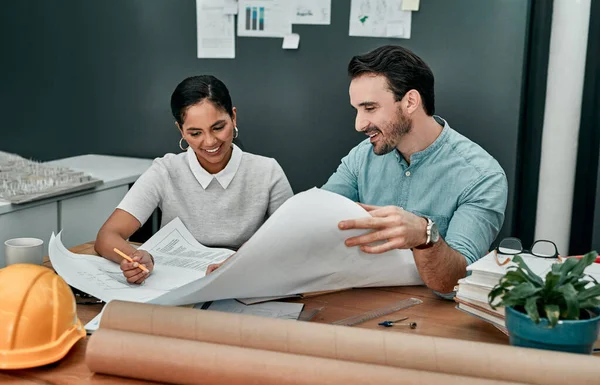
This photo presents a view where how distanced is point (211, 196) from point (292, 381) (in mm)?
1216

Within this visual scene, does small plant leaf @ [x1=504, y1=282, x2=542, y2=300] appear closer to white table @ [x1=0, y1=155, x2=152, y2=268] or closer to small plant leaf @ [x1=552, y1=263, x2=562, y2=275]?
small plant leaf @ [x1=552, y1=263, x2=562, y2=275]

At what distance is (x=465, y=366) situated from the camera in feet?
2.94

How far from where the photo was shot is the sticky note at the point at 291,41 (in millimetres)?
2811

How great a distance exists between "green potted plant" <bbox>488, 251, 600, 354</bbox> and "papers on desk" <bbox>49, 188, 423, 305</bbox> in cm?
32

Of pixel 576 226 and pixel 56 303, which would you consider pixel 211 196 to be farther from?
pixel 576 226

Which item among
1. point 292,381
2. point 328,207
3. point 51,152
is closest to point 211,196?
point 328,207

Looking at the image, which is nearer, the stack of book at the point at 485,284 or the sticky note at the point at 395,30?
the stack of book at the point at 485,284

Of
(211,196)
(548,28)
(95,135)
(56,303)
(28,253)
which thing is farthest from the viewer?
(95,135)

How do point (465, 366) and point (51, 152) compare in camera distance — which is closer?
point (465, 366)

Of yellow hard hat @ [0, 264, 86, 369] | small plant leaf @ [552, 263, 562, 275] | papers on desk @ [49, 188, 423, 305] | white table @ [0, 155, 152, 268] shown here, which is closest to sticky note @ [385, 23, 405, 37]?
white table @ [0, 155, 152, 268]

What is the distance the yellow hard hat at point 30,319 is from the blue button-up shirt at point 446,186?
2.88 ft

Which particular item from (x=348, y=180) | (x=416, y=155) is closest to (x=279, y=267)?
(x=416, y=155)

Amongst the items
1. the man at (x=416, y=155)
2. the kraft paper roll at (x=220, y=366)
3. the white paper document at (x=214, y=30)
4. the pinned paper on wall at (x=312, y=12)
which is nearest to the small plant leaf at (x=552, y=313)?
the kraft paper roll at (x=220, y=366)

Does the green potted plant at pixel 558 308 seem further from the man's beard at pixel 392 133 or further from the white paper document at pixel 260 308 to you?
the man's beard at pixel 392 133
